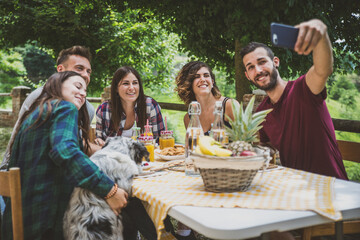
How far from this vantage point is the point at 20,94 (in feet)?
35.1

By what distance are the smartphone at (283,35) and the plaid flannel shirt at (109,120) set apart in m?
2.08

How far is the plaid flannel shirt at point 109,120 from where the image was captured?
10.5 ft

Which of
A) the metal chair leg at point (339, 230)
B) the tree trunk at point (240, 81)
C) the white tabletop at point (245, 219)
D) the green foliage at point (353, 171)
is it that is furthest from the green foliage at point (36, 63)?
the metal chair leg at point (339, 230)

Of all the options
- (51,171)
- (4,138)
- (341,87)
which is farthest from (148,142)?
(341,87)

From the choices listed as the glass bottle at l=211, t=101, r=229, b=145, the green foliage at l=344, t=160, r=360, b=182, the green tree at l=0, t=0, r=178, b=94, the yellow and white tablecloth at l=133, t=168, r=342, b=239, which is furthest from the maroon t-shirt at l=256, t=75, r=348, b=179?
the green tree at l=0, t=0, r=178, b=94

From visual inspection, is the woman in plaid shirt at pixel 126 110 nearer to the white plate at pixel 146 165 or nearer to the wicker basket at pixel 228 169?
the white plate at pixel 146 165

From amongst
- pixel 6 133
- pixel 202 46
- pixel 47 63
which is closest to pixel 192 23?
pixel 202 46

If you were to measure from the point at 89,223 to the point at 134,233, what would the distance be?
468 mm

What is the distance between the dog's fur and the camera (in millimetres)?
1641

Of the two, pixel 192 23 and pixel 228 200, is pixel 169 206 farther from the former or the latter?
pixel 192 23

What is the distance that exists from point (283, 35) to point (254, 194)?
74cm

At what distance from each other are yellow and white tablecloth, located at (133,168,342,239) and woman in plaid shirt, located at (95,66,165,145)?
1.51 m

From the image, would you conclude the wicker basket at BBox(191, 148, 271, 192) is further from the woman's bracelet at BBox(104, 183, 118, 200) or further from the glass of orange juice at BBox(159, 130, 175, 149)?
the glass of orange juice at BBox(159, 130, 175, 149)

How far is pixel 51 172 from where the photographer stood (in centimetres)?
169
